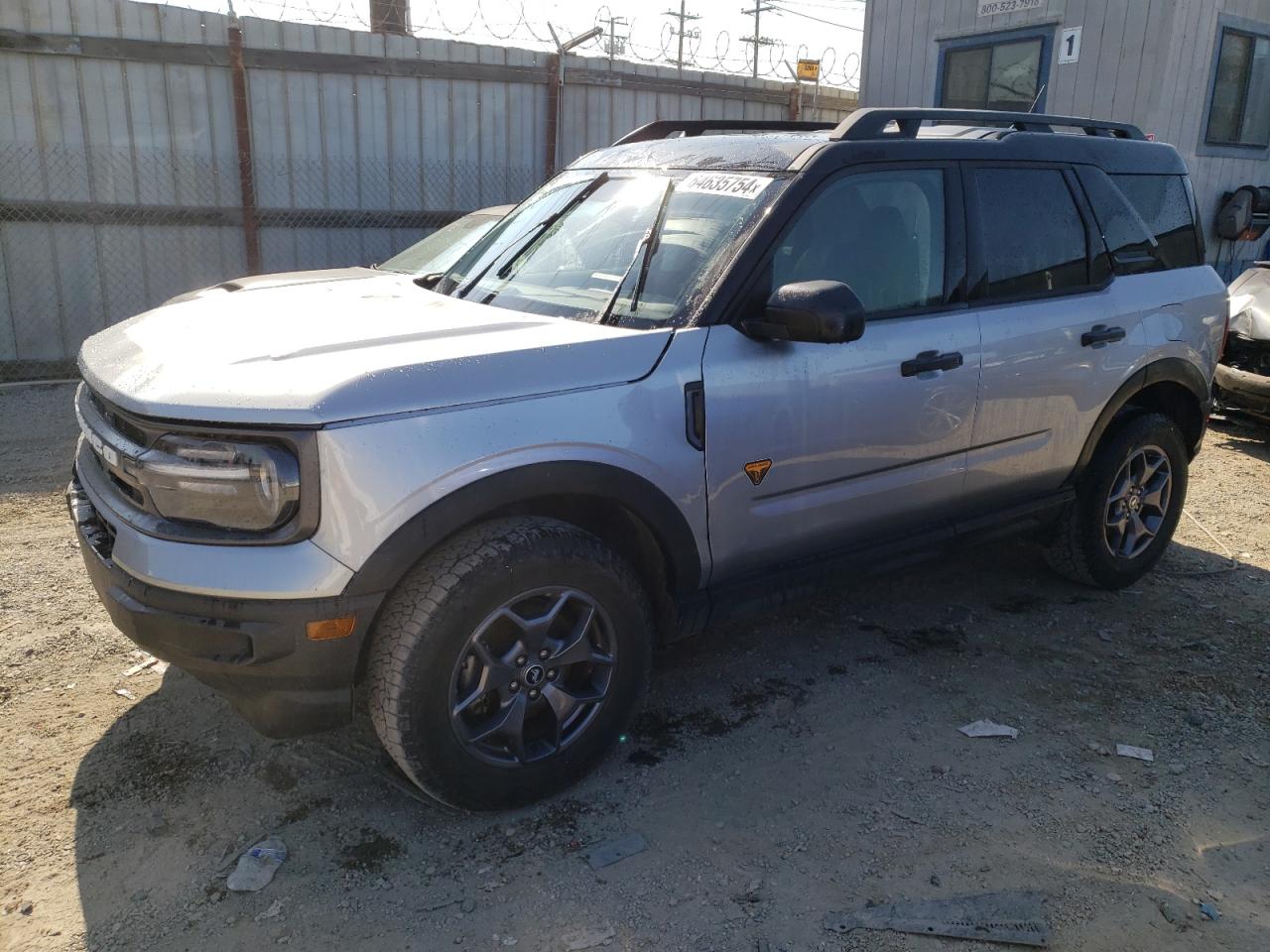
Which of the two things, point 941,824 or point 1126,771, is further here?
point 1126,771

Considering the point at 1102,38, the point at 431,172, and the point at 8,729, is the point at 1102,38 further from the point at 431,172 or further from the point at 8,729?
the point at 8,729

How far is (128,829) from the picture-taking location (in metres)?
2.87

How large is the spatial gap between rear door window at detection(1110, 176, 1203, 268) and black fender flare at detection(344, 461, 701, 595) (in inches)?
111

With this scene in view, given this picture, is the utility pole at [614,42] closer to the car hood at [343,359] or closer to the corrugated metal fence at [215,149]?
the corrugated metal fence at [215,149]

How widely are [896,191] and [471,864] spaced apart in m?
2.67

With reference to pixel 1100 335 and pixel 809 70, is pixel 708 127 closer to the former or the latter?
pixel 1100 335

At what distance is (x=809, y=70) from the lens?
11852 mm

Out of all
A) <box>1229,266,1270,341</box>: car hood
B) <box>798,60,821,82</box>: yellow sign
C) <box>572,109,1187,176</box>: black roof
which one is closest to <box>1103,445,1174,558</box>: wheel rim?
<box>572,109,1187,176</box>: black roof

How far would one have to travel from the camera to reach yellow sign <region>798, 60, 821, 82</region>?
11.8 metres

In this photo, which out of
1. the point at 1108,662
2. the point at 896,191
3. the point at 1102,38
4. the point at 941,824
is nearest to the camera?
the point at 941,824

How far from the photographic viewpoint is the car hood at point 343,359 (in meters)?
2.54

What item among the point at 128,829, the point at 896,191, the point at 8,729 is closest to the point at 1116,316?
the point at 896,191

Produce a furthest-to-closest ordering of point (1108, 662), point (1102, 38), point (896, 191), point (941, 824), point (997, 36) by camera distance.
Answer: point (997, 36) → point (1102, 38) → point (1108, 662) → point (896, 191) → point (941, 824)

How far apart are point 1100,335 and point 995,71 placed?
7.64 metres
